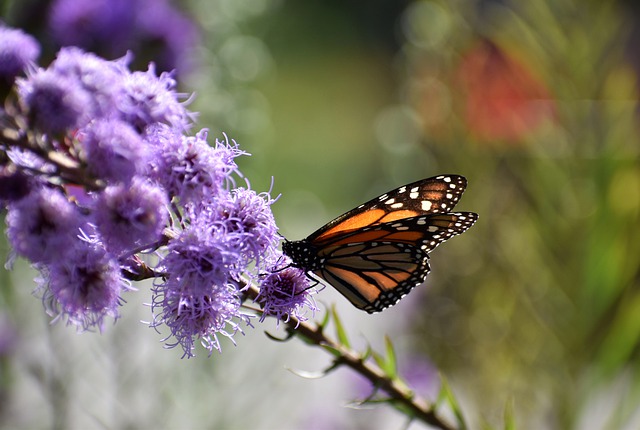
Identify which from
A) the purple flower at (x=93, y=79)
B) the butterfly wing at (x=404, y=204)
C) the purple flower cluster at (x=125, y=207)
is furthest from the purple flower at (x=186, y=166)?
the butterfly wing at (x=404, y=204)

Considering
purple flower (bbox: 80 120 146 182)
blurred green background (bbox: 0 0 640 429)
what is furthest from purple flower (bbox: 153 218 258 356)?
blurred green background (bbox: 0 0 640 429)

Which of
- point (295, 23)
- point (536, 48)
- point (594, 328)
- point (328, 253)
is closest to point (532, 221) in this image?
point (594, 328)

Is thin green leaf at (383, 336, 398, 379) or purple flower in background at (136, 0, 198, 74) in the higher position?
purple flower in background at (136, 0, 198, 74)

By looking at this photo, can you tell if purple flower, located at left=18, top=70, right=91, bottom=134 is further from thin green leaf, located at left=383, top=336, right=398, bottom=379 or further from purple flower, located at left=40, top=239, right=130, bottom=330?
thin green leaf, located at left=383, top=336, right=398, bottom=379

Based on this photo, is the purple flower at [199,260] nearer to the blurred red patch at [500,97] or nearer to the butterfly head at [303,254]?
the butterfly head at [303,254]

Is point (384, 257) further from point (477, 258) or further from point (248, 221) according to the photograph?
point (477, 258)

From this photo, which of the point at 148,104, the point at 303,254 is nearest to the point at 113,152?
the point at 148,104

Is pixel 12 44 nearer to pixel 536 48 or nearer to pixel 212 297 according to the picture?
pixel 212 297
